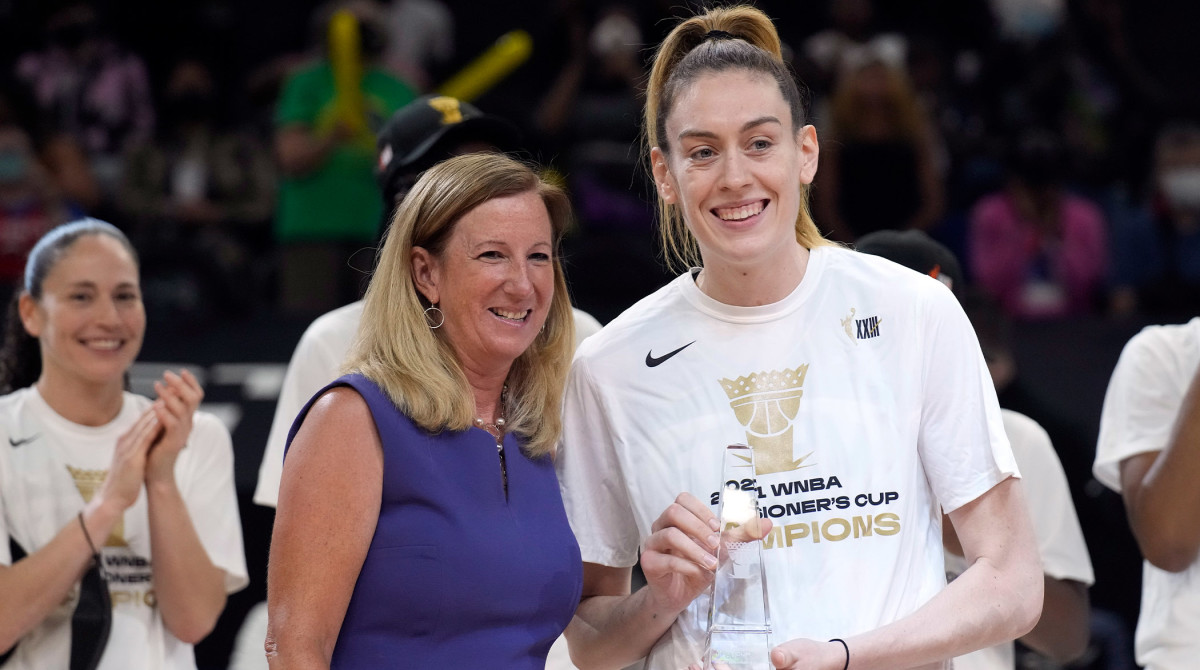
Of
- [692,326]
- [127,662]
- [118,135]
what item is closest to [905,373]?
[692,326]

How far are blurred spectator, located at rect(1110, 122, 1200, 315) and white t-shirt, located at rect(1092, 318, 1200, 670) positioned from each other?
3144 mm

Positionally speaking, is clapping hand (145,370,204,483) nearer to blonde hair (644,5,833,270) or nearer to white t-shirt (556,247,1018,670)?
white t-shirt (556,247,1018,670)

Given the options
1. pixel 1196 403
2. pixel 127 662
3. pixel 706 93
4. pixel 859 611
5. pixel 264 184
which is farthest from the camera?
pixel 264 184

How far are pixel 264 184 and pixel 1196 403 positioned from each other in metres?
5.53

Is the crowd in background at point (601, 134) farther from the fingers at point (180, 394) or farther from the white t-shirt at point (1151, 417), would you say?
the fingers at point (180, 394)

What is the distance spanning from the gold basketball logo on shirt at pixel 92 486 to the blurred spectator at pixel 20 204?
3.40 metres

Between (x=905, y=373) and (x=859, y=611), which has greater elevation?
(x=905, y=373)

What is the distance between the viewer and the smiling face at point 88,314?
3592 mm

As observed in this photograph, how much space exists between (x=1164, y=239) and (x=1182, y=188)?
1.07ft

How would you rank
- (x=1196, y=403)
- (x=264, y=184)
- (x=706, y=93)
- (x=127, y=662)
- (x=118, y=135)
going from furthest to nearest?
(x=118, y=135) < (x=264, y=184) < (x=127, y=662) < (x=1196, y=403) < (x=706, y=93)

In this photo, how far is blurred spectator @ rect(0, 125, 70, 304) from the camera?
6.68 metres

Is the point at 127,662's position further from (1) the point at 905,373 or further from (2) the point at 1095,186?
(2) the point at 1095,186

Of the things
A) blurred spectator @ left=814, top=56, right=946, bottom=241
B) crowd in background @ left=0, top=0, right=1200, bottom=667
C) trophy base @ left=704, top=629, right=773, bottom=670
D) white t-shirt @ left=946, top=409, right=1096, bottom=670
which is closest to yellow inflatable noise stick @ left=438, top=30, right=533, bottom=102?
crowd in background @ left=0, top=0, right=1200, bottom=667

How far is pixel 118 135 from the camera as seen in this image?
8.19 m
